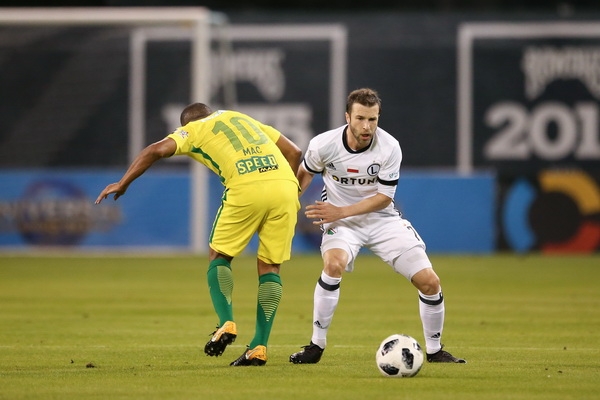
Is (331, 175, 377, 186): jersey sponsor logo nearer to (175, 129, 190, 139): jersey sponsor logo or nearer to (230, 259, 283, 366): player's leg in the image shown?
(230, 259, 283, 366): player's leg

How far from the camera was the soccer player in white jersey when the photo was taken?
8242mm

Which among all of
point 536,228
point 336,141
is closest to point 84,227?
point 536,228

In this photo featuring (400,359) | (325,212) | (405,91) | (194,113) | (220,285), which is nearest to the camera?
(400,359)

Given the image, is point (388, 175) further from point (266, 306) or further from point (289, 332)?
point (289, 332)

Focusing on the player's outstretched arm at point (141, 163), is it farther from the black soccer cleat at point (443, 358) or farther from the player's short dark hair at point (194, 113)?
the black soccer cleat at point (443, 358)

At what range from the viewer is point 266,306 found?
8125mm

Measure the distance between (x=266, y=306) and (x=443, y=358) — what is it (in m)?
1.30

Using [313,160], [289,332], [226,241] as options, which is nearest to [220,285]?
[226,241]

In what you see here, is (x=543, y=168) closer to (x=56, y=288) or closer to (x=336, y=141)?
(x=56, y=288)

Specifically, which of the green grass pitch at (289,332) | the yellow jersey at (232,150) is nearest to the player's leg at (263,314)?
the green grass pitch at (289,332)

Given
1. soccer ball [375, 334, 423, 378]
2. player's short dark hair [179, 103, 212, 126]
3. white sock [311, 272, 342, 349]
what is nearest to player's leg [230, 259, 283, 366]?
white sock [311, 272, 342, 349]

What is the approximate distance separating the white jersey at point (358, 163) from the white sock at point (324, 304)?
0.67 metres

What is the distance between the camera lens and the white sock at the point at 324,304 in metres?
8.23

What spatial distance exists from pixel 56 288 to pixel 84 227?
620cm
